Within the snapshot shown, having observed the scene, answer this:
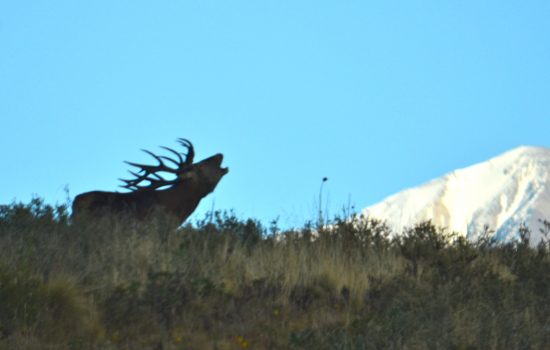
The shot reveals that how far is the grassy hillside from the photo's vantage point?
10.7 metres

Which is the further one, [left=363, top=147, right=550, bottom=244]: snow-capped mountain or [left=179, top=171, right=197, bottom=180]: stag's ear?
[left=363, top=147, right=550, bottom=244]: snow-capped mountain

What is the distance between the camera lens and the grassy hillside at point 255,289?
10.7 metres

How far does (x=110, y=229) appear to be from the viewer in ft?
46.1

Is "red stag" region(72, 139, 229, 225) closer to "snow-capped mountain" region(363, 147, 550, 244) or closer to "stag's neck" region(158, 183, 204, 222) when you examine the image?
"stag's neck" region(158, 183, 204, 222)

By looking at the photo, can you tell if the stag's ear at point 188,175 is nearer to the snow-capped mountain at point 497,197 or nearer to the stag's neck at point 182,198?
the stag's neck at point 182,198

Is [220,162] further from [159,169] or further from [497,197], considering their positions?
[497,197]

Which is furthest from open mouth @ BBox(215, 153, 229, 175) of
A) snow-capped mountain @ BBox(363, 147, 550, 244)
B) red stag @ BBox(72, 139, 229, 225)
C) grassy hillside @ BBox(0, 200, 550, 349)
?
snow-capped mountain @ BBox(363, 147, 550, 244)

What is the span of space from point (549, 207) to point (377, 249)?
495 ft

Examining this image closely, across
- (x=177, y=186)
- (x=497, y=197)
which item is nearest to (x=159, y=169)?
(x=177, y=186)

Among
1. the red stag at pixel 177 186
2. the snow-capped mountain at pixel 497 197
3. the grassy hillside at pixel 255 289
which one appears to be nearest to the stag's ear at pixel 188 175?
the red stag at pixel 177 186

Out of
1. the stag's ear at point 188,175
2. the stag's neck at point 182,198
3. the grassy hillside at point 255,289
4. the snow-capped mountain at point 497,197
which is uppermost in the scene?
the snow-capped mountain at point 497,197

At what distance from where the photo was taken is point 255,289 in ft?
39.7

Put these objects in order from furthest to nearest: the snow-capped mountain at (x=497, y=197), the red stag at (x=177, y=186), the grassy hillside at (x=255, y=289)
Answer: the snow-capped mountain at (x=497, y=197)
the red stag at (x=177, y=186)
the grassy hillside at (x=255, y=289)

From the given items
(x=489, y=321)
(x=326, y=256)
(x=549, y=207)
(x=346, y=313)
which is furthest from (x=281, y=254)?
(x=549, y=207)
